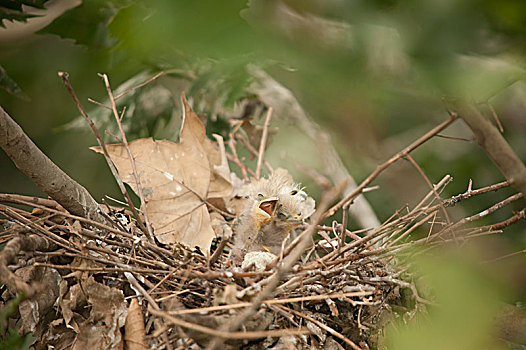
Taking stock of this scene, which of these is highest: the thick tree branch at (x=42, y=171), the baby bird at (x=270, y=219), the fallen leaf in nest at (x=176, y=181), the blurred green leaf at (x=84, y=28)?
the blurred green leaf at (x=84, y=28)

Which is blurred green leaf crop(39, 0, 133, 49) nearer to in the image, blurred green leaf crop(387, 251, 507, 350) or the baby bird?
the baby bird

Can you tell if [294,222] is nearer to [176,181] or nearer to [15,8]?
[176,181]

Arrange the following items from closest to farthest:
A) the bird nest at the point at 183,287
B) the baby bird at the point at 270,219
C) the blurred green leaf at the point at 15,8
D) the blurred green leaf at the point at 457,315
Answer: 1. the blurred green leaf at the point at 457,315
2. the bird nest at the point at 183,287
3. the blurred green leaf at the point at 15,8
4. the baby bird at the point at 270,219

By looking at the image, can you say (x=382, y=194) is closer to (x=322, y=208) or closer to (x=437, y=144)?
(x=437, y=144)

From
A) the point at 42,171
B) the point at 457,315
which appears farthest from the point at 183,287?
the point at 457,315

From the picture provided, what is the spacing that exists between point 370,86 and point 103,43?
43.4 inches

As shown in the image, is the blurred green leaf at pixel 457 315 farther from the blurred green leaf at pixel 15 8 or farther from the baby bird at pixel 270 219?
the blurred green leaf at pixel 15 8

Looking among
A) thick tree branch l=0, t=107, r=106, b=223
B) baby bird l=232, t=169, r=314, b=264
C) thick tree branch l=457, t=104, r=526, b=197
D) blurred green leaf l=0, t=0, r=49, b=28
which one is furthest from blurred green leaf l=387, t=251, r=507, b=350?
blurred green leaf l=0, t=0, r=49, b=28

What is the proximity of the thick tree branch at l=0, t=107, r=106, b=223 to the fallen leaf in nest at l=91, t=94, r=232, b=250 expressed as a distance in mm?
183

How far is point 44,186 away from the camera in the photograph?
2.69 feet

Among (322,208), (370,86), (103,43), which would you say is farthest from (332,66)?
(103,43)

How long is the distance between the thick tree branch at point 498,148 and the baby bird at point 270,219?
2.71 ft

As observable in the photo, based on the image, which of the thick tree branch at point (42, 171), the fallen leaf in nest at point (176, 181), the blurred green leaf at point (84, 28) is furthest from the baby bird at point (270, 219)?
the blurred green leaf at point (84, 28)

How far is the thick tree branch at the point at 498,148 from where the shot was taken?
40 centimetres
